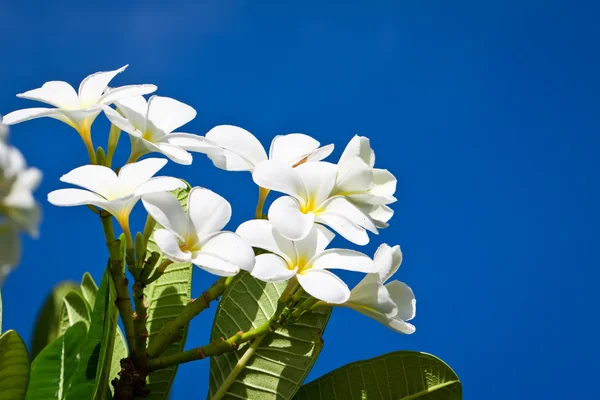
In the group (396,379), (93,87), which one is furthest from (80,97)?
(396,379)

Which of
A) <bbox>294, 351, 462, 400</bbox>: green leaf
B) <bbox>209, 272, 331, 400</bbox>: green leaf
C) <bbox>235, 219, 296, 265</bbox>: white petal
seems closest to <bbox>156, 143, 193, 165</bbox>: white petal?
<bbox>235, 219, 296, 265</bbox>: white petal

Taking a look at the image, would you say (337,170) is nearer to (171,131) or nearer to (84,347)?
(171,131)

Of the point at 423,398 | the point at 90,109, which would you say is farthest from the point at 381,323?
the point at 90,109

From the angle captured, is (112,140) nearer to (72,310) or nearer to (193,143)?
(193,143)

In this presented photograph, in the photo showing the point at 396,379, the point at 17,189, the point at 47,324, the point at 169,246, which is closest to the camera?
the point at 17,189

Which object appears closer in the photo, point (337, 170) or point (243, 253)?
point (243, 253)

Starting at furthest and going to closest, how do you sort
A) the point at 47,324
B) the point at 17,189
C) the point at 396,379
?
the point at 47,324 < the point at 396,379 < the point at 17,189
